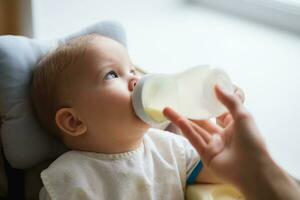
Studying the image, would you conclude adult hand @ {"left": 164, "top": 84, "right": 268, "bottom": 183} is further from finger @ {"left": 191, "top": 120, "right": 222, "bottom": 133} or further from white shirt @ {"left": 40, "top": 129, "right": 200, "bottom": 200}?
white shirt @ {"left": 40, "top": 129, "right": 200, "bottom": 200}

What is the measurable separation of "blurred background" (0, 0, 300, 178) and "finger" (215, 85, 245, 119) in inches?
12.0

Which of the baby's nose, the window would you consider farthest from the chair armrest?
the window

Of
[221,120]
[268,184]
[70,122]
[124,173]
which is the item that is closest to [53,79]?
[70,122]

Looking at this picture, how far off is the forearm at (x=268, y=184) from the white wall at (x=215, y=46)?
0.91 ft

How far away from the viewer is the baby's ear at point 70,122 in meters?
0.99

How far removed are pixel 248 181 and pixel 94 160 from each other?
1.15 feet

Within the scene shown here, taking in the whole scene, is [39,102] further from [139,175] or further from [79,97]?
[139,175]

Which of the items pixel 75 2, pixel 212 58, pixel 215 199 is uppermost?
pixel 75 2

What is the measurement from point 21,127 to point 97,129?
17 centimetres

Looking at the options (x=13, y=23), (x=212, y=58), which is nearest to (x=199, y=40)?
(x=212, y=58)

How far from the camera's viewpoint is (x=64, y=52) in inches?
39.8

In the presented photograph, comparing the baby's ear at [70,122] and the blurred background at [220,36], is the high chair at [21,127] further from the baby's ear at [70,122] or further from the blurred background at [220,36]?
the blurred background at [220,36]

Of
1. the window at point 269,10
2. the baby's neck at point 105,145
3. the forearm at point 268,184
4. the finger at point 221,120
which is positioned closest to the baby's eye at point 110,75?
the baby's neck at point 105,145

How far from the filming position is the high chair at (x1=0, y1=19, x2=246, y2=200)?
1.02 m
